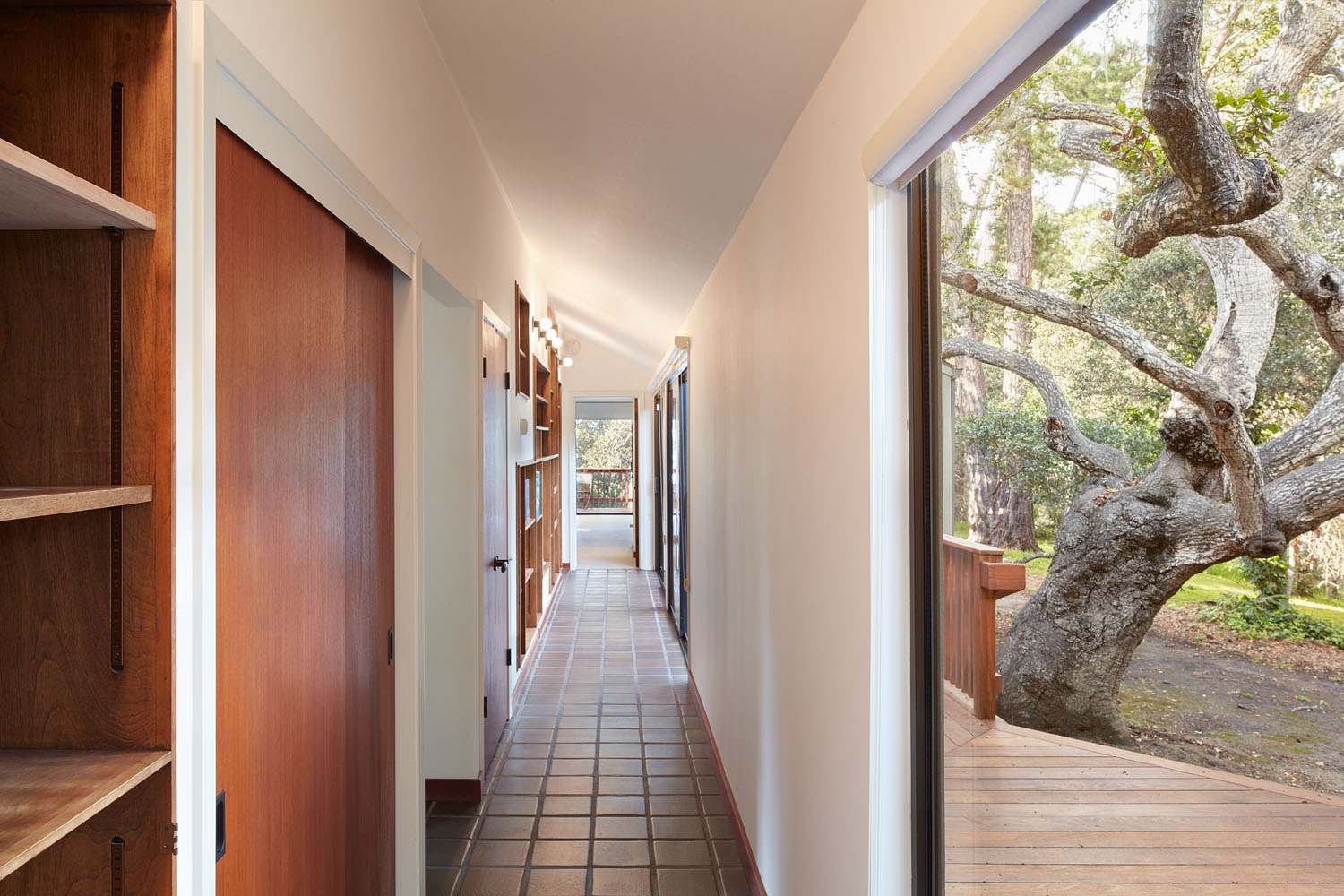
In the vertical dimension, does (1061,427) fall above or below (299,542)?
above

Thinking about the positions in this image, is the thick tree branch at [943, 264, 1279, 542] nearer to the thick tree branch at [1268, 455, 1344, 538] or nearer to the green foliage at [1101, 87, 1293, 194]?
the thick tree branch at [1268, 455, 1344, 538]

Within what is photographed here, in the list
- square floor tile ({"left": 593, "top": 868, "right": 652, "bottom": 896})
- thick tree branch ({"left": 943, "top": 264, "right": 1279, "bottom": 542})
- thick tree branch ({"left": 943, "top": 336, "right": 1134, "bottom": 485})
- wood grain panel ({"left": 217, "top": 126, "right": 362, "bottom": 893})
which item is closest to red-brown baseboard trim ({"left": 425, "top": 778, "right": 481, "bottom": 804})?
square floor tile ({"left": 593, "top": 868, "right": 652, "bottom": 896})

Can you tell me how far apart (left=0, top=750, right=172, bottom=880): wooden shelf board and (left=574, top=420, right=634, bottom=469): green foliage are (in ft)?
69.4

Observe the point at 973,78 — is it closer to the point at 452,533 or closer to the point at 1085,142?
the point at 1085,142

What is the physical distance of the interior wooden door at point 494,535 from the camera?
130 inches

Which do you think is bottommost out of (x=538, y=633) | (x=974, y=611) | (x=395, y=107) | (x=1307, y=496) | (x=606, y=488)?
(x=538, y=633)

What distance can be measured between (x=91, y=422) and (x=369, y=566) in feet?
3.79

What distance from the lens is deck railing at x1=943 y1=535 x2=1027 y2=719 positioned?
114cm

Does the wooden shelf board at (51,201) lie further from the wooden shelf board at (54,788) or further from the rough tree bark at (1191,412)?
the rough tree bark at (1191,412)

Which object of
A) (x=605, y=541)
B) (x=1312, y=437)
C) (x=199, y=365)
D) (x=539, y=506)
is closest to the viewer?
(x=1312, y=437)

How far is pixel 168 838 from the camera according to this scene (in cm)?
87

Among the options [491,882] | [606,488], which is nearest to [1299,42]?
[491,882]

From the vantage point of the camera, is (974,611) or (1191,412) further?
(974,611)

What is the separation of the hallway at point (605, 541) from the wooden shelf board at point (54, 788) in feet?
28.3
